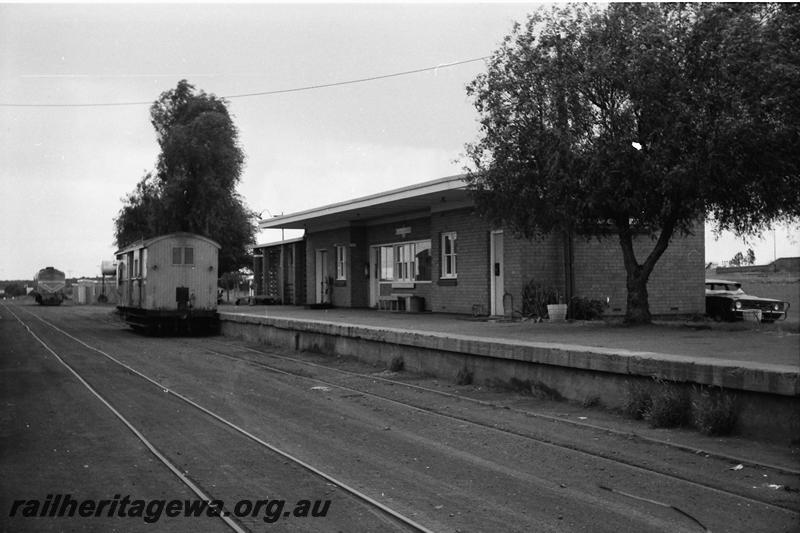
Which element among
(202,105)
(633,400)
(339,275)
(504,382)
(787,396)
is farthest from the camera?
(339,275)

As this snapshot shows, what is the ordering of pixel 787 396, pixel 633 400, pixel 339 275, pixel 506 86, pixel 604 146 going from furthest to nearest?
pixel 339 275 < pixel 506 86 < pixel 604 146 < pixel 633 400 < pixel 787 396

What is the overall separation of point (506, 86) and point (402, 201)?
27.2 feet

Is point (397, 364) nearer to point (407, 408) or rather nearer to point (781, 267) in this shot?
point (407, 408)

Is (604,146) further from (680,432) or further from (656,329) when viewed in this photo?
(680,432)

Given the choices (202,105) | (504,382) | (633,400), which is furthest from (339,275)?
(633,400)

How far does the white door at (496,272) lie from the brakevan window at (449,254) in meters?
2.11

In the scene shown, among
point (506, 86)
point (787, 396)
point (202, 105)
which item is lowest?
point (787, 396)

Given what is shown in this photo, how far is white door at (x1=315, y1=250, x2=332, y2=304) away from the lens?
1276 inches

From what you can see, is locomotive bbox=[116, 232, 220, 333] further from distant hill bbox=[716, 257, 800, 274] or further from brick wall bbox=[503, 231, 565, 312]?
distant hill bbox=[716, 257, 800, 274]

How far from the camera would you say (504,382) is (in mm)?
11977

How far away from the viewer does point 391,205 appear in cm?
2461

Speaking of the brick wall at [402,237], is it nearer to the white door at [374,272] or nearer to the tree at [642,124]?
the white door at [374,272]

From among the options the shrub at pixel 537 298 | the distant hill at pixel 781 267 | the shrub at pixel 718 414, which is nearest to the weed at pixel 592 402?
the shrub at pixel 718 414

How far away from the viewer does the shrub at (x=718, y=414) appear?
818 cm
